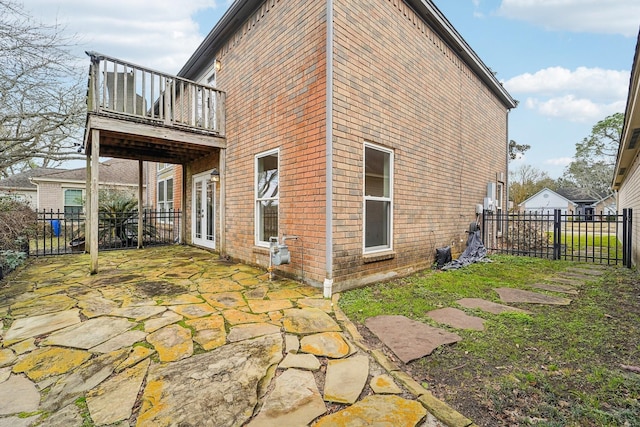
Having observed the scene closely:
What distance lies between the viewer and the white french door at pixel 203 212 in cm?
793

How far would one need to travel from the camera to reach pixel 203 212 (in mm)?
8305

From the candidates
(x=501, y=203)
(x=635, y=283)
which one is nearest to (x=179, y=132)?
(x=635, y=283)

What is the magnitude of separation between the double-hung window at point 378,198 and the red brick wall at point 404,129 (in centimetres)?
15

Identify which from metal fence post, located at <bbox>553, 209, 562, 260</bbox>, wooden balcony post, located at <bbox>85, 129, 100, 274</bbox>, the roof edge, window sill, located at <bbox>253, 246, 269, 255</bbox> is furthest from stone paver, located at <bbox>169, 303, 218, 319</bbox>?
metal fence post, located at <bbox>553, 209, 562, 260</bbox>

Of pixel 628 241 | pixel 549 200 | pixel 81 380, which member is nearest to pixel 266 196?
pixel 81 380

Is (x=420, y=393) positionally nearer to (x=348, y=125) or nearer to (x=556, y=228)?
(x=348, y=125)

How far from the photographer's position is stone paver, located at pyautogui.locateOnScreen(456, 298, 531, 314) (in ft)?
11.4

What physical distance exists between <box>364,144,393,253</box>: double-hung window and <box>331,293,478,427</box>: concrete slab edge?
222cm

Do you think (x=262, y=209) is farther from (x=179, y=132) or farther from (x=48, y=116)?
(x=48, y=116)

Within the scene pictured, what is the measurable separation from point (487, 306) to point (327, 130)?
3.11 metres

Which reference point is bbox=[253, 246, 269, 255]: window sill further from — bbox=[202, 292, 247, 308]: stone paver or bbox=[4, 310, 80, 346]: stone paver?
bbox=[4, 310, 80, 346]: stone paver

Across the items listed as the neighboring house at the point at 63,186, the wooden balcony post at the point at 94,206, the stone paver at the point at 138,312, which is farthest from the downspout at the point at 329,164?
the neighboring house at the point at 63,186

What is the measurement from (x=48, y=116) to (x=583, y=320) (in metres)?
14.8

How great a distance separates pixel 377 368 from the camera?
2.18 meters
